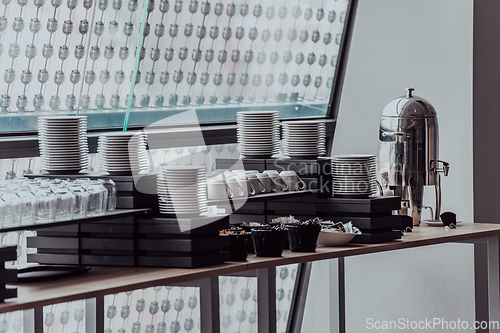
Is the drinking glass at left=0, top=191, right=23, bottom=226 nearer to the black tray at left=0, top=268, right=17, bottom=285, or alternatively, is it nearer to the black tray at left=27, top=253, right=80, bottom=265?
the black tray at left=0, top=268, right=17, bottom=285

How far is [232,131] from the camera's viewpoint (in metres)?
4.16

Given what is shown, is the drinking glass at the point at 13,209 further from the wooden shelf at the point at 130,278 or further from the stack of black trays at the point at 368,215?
the stack of black trays at the point at 368,215

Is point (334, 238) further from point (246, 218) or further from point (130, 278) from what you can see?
point (130, 278)

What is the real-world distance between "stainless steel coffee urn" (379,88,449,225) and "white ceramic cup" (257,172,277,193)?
2.51ft

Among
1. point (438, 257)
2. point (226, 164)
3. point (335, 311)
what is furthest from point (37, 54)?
point (438, 257)

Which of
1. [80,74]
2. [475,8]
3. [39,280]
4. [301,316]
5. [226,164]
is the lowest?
[301,316]

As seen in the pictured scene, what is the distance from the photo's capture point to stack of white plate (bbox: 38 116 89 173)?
2762 millimetres

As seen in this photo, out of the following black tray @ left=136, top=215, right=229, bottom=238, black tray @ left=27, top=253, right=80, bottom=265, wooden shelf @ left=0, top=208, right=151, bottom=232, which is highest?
wooden shelf @ left=0, top=208, right=151, bottom=232

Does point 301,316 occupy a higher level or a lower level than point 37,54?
lower

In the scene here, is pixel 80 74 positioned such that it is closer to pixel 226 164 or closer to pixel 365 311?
pixel 226 164

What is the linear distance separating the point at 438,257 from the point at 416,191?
2.67 ft

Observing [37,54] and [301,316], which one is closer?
[37,54]

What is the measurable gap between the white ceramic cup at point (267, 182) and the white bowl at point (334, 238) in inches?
11.3

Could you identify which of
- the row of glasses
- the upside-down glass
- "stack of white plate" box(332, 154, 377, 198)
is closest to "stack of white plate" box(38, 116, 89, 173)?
the row of glasses
